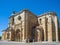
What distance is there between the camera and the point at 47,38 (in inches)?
1215

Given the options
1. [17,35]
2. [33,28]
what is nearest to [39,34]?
[33,28]

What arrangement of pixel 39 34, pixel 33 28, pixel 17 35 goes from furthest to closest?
pixel 33 28, pixel 17 35, pixel 39 34

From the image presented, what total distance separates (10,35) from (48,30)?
469 inches

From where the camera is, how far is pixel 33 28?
109 ft

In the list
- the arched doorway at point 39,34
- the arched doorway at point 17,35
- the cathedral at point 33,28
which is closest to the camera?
the cathedral at point 33,28

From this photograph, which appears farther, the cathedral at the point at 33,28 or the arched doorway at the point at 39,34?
the arched doorway at the point at 39,34

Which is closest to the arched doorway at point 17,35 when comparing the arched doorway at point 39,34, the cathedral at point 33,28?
the cathedral at point 33,28

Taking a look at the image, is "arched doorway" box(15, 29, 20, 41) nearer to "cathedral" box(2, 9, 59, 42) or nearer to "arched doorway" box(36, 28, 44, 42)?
"cathedral" box(2, 9, 59, 42)

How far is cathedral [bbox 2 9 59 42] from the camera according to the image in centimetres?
3023

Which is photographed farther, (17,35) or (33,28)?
(33,28)

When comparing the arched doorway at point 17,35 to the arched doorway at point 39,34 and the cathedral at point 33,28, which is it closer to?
the cathedral at point 33,28

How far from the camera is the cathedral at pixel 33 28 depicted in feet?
99.2

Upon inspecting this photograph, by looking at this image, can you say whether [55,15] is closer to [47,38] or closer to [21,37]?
[47,38]

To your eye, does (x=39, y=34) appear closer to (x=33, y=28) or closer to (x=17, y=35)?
(x=33, y=28)
